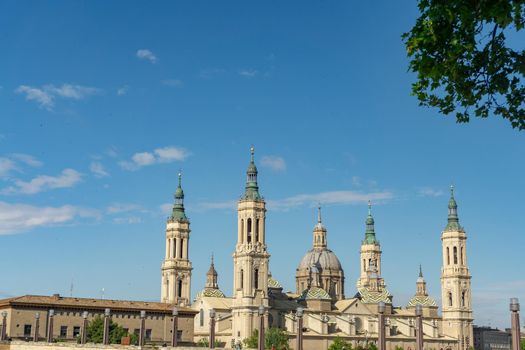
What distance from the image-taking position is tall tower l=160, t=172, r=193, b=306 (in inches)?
5261

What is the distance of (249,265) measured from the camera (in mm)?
117562

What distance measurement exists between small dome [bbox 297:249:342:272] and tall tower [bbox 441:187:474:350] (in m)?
20.5

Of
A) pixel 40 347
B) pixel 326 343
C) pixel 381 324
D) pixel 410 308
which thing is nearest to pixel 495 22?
pixel 381 324

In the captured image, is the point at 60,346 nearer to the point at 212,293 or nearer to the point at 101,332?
the point at 101,332

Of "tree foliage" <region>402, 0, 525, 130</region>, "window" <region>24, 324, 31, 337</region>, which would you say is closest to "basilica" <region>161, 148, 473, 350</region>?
"window" <region>24, 324, 31, 337</region>

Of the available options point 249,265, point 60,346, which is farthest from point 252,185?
point 60,346

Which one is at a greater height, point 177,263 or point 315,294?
point 177,263

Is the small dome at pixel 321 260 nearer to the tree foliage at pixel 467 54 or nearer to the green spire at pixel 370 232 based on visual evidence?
the green spire at pixel 370 232

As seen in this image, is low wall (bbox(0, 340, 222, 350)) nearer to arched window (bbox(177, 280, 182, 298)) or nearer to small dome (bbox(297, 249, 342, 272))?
arched window (bbox(177, 280, 182, 298))

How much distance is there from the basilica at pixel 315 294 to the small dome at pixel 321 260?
7.6 inches

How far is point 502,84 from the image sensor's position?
15.6 meters

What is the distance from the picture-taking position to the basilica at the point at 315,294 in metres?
119

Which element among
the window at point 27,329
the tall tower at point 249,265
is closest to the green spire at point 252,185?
the tall tower at point 249,265

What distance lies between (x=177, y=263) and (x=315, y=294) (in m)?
24.4
